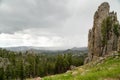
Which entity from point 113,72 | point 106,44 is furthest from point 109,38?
point 113,72

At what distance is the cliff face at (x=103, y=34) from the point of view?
434 ft

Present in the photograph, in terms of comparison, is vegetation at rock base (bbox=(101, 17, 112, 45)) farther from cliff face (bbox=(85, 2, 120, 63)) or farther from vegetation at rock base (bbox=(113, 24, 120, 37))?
vegetation at rock base (bbox=(113, 24, 120, 37))

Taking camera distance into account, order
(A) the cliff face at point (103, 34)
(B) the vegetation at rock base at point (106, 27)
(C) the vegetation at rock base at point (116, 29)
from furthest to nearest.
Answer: (A) the cliff face at point (103, 34) < (B) the vegetation at rock base at point (106, 27) < (C) the vegetation at rock base at point (116, 29)

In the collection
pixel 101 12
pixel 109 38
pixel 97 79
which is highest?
pixel 101 12

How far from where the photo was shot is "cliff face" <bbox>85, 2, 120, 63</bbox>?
434 ft

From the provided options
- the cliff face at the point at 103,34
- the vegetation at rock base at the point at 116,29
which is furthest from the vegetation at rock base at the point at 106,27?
the vegetation at rock base at the point at 116,29

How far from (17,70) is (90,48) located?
52.2 metres

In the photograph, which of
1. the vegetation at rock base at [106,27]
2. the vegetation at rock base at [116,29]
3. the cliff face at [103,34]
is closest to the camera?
the vegetation at rock base at [116,29]

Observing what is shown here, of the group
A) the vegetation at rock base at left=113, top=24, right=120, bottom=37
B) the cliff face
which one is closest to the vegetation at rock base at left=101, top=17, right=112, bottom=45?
the cliff face

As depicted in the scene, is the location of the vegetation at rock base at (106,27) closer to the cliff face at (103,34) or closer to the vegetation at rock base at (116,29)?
the cliff face at (103,34)

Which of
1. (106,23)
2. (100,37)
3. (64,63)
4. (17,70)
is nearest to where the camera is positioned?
(106,23)

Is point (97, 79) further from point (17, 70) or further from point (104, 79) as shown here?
point (17, 70)

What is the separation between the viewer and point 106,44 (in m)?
136

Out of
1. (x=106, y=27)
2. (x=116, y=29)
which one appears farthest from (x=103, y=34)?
(x=116, y=29)
